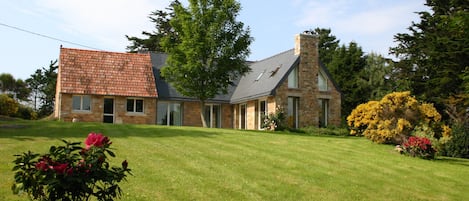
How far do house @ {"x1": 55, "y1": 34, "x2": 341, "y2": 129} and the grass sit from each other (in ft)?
41.5

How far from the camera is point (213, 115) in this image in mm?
34438

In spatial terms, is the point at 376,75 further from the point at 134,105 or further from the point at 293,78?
the point at 134,105

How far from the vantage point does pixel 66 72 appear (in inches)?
1160

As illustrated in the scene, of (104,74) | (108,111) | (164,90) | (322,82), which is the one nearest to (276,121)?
(322,82)

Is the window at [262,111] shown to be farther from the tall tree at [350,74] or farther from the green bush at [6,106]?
the green bush at [6,106]

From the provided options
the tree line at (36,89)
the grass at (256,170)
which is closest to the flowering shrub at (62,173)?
the grass at (256,170)

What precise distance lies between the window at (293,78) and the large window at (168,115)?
865 cm

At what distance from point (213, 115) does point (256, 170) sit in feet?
77.5

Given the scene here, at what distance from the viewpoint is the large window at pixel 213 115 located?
34.1 metres

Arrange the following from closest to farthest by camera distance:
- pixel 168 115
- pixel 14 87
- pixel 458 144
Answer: pixel 458 144, pixel 168 115, pixel 14 87

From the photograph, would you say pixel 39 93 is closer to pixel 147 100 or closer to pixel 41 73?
pixel 41 73

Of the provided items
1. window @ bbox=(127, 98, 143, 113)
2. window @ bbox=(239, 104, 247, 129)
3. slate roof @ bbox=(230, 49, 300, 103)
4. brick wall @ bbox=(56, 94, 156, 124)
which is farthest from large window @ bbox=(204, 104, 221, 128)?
window @ bbox=(127, 98, 143, 113)

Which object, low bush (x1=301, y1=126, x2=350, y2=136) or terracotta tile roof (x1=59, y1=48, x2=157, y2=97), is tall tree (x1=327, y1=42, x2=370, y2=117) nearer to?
low bush (x1=301, y1=126, x2=350, y2=136)

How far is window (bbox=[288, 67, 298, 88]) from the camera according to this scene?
30.1 metres
